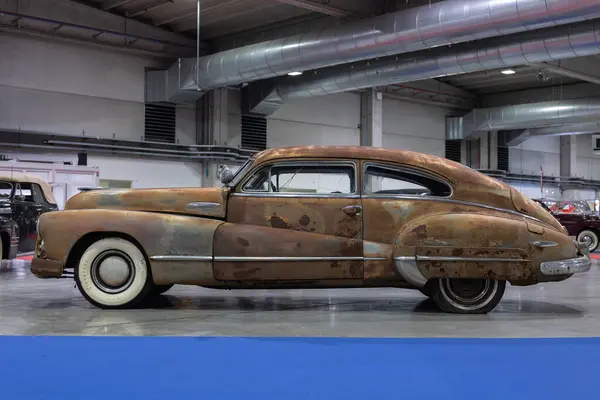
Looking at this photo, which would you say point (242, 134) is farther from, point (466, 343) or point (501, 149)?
point (466, 343)

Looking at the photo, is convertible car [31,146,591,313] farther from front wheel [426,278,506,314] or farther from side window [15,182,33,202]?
side window [15,182,33,202]

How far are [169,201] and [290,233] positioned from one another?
1209 millimetres

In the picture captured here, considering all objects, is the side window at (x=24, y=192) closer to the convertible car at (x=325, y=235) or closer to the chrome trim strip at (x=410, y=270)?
the convertible car at (x=325, y=235)

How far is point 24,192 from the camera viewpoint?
11.4 metres

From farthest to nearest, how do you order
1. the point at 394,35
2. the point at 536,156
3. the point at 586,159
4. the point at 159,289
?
1. the point at 586,159
2. the point at 536,156
3. the point at 394,35
4. the point at 159,289

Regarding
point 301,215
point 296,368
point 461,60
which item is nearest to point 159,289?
point 301,215

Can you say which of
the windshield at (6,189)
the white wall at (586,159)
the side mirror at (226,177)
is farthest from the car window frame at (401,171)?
the white wall at (586,159)

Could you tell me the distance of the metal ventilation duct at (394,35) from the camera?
38.6ft

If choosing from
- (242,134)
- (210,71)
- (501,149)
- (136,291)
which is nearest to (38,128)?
(210,71)

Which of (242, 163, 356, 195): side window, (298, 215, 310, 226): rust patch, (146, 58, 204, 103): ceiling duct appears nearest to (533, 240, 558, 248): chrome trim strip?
(242, 163, 356, 195): side window

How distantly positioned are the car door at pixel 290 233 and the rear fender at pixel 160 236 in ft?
0.49

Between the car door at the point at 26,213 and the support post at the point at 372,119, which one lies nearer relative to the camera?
the car door at the point at 26,213

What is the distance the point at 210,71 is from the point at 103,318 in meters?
13.2

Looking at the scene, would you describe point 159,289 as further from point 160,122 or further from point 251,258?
point 160,122
